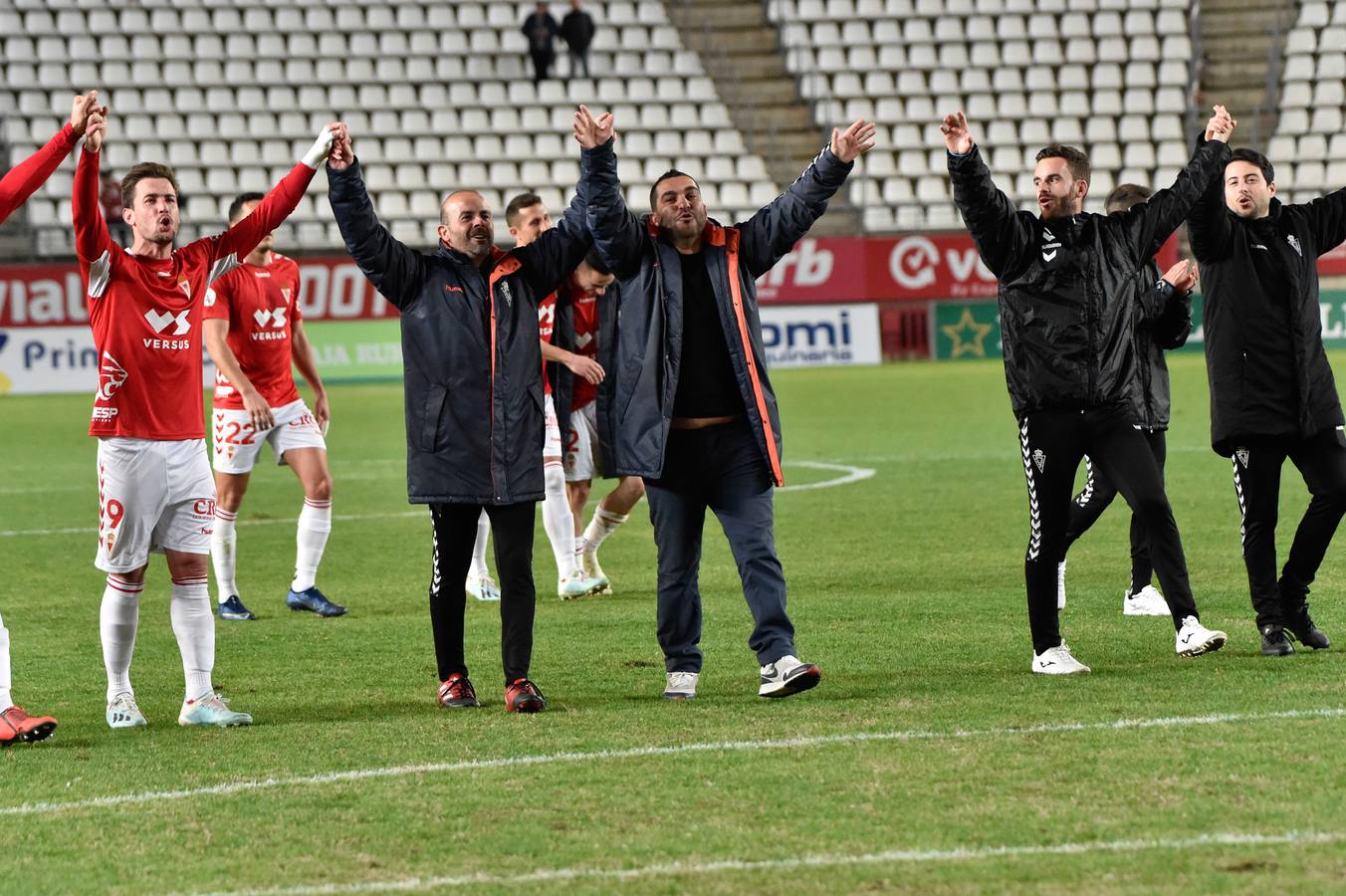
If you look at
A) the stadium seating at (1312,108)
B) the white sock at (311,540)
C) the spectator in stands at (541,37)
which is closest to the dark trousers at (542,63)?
the spectator in stands at (541,37)

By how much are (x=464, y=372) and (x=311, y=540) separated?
10.2ft

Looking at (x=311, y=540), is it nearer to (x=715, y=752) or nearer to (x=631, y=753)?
(x=631, y=753)

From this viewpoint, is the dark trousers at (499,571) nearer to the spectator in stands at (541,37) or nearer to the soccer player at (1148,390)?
the soccer player at (1148,390)

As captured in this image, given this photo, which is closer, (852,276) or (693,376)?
(693,376)

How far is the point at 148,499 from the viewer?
622 cm

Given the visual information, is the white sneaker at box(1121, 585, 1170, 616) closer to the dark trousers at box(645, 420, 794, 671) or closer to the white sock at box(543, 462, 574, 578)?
the dark trousers at box(645, 420, 794, 671)

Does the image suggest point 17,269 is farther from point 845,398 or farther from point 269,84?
point 845,398

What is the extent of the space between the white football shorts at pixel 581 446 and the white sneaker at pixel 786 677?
3481 mm

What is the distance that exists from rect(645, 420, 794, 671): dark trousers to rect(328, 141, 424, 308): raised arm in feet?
3.57

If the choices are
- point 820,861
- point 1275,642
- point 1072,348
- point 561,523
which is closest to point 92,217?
point 820,861

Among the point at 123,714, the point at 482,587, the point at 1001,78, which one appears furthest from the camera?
the point at 1001,78

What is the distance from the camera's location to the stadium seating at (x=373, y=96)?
30719 mm

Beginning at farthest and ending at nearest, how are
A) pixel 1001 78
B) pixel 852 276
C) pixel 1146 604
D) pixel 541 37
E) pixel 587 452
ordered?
pixel 1001 78
pixel 541 37
pixel 852 276
pixel 587 452
pixel 1146 604

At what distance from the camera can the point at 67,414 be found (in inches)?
894
